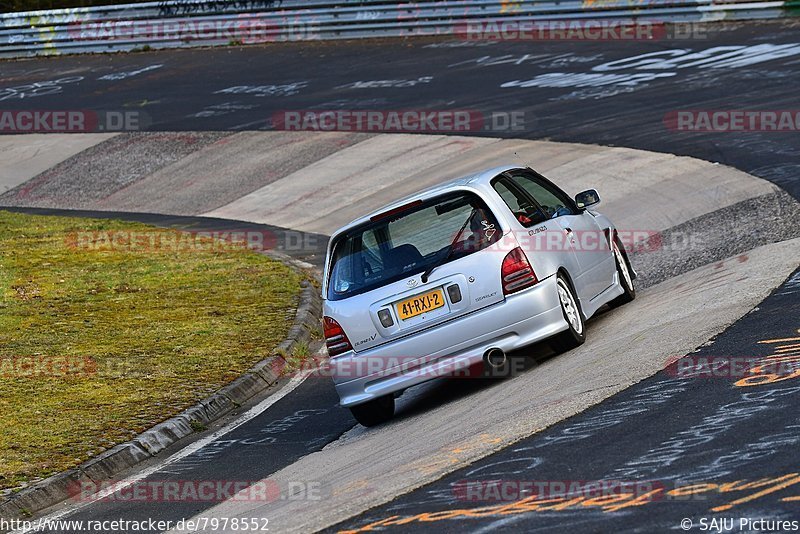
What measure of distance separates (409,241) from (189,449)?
221 cm

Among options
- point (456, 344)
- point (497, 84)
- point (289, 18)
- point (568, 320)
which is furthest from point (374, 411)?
point (289, 18)

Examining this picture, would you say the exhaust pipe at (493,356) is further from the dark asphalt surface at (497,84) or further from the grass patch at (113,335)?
the dark asphalt surface at (497,84)

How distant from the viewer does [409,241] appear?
9328 mm

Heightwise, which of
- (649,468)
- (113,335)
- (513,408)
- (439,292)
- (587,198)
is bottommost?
(113,335)

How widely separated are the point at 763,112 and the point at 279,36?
60.6 ft

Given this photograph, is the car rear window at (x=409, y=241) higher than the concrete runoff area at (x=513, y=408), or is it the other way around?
the car rear window at (x=409, y=241)

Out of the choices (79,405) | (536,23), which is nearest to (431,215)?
(79,405)

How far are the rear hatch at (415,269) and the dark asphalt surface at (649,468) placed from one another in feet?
5.26

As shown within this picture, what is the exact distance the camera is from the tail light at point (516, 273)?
8.98 m

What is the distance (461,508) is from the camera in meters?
6.26

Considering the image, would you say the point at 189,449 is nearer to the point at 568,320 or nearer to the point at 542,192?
the point at 568,320

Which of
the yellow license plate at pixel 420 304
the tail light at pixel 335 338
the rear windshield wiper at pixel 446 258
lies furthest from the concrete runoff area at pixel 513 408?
the rear windshield wiper at pixel 446 258

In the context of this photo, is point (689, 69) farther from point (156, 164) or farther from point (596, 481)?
point (596, 481)

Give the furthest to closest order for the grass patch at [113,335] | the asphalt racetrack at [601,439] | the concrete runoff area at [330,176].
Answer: the concrete runoff area at [330,176] < the grass patch at [113,335] < the asphalt racetrack at [601,439]
